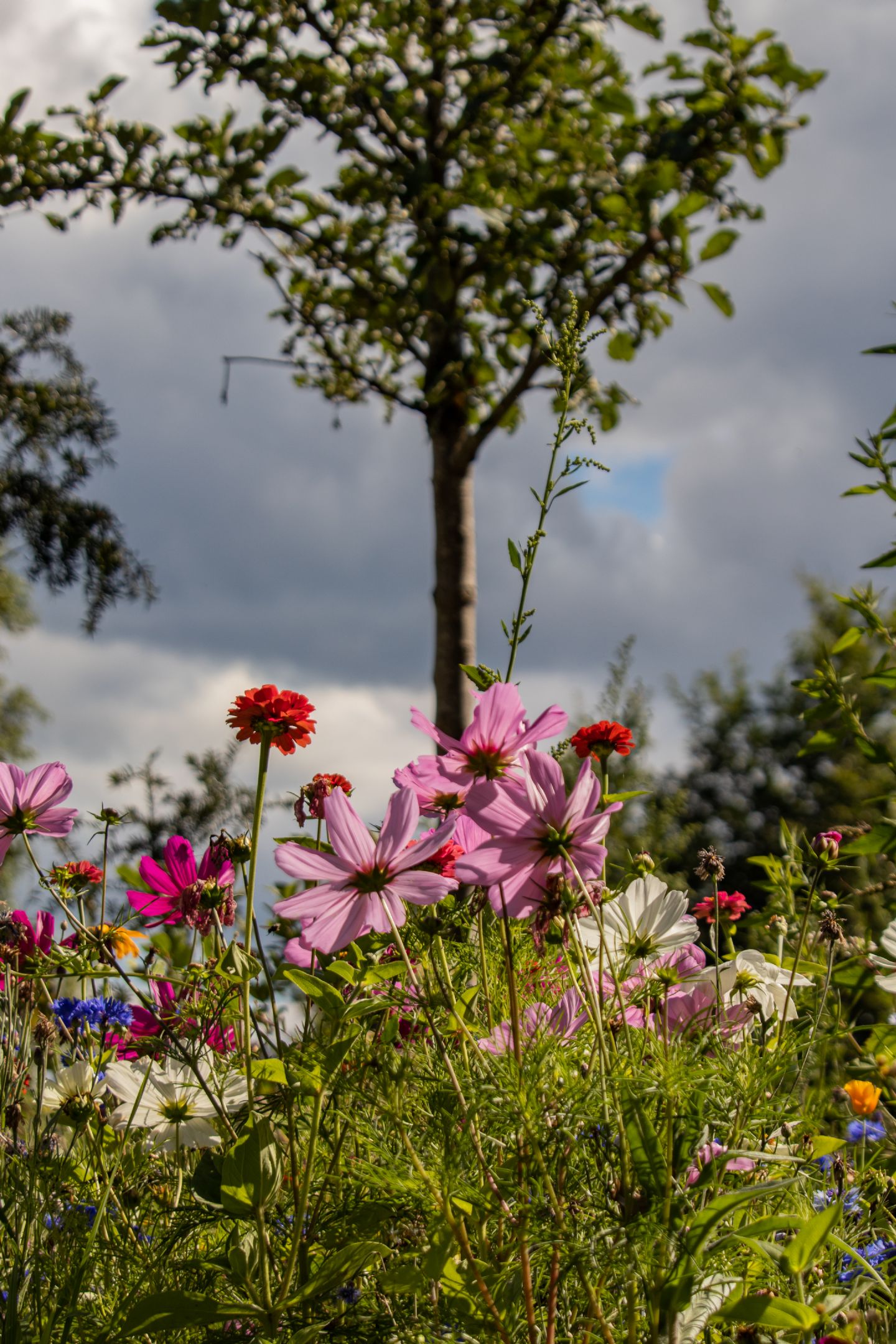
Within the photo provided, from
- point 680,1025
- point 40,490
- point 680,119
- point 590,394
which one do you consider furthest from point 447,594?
point 40,490

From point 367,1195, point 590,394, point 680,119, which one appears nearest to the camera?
point 367,1195

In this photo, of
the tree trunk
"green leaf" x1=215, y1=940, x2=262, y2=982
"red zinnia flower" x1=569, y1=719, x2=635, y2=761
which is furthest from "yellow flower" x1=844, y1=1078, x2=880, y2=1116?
the tree trunk

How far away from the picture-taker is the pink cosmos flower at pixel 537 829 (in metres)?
0.77

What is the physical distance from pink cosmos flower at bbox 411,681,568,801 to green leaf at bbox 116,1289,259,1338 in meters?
0.43

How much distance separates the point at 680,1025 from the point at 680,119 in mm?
3251

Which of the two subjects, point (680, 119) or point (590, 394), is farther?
point (590, 394)

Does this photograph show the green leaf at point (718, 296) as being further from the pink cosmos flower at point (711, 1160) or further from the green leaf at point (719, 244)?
the pink cosmos flower at point (711, 1160)

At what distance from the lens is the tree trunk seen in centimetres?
354

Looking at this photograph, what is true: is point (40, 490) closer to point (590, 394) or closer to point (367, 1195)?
point (590, 394)

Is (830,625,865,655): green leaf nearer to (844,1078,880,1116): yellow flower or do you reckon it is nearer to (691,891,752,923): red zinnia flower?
(691,891,752,923): red zinnia flower

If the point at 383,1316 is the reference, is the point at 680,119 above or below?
above

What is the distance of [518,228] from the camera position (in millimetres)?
3572

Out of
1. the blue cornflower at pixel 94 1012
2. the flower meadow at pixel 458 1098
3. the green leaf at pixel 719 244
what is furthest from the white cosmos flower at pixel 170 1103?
the green leaf at pixel 719 244

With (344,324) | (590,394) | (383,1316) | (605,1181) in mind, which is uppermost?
(344,324)
